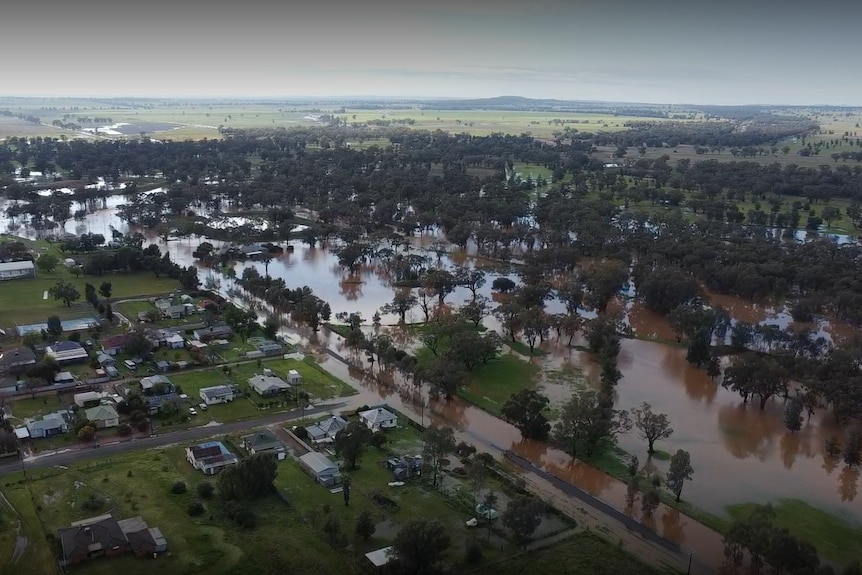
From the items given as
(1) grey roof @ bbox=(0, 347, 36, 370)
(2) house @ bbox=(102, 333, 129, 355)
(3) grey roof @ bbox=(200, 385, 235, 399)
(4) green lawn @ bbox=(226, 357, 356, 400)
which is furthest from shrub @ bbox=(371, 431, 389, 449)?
(1) grey roof @ bbox=(0, 347, 36, 370)

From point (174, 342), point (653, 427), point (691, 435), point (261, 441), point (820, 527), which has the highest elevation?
point (653, 427)

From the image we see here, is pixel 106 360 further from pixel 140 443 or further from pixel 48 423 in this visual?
pixel 140 443

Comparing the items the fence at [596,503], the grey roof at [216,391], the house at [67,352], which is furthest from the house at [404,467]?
the house at [67,352]

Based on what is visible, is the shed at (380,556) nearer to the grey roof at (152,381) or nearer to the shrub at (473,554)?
the shrub at (473,554)

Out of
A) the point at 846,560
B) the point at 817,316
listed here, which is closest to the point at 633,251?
the point at 817,316

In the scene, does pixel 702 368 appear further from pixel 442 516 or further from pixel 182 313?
pixel 182 313

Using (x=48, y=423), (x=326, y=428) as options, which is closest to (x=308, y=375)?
(x=326, y=428)
